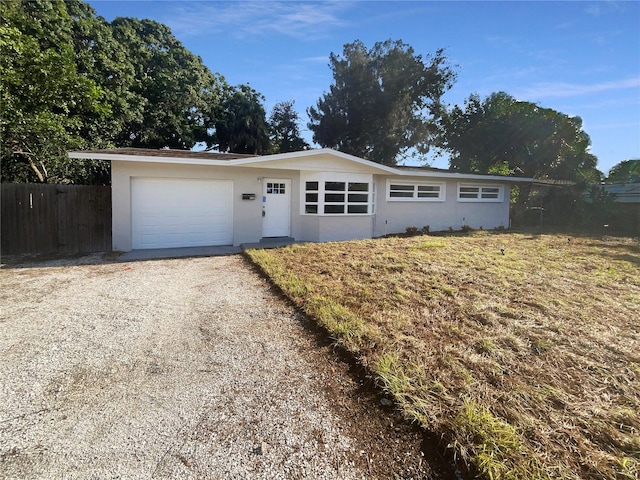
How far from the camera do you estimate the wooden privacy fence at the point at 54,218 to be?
8.30 meters

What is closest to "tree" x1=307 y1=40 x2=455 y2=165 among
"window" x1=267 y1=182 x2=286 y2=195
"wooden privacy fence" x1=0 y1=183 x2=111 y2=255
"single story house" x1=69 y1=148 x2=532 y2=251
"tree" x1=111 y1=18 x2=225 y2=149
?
"tree" x1=111 y1=18 x2=225 y2=149

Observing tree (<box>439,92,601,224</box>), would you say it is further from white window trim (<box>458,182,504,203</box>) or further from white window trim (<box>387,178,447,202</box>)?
white window trim (<box>387,178,447,202</box>)

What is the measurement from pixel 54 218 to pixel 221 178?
4.48 metres

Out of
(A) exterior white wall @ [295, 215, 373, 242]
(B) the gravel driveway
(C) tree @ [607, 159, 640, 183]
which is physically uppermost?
(C) tree @ [607, 159, 640, 183]

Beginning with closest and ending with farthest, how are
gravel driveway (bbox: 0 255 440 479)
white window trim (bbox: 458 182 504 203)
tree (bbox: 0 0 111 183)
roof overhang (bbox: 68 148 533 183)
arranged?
gravel driveway (bbox: 0 255 440 479) → roof overhang (bbox: 68 148 533 183) → tree (bbox: 0 0 111 183) → white window trim (bbox: 458 182 504 203)

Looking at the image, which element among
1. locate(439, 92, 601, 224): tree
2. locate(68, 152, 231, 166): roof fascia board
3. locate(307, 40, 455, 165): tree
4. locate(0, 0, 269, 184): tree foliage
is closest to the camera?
locate(68, 152, 231, 166): roof fascia board

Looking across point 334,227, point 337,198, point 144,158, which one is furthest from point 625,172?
point 144,158

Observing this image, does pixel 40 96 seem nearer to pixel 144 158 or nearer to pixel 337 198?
pixel 144 158

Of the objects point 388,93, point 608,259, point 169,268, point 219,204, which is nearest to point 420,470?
point 169,268

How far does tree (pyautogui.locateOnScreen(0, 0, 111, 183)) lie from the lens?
842 cm

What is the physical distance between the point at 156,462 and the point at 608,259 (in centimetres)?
934

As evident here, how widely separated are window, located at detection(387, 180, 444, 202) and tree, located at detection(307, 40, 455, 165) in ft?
32.0

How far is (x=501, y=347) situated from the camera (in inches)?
128

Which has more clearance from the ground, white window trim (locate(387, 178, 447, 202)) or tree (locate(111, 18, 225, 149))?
tree (locate(111, 18, 225, 149))
